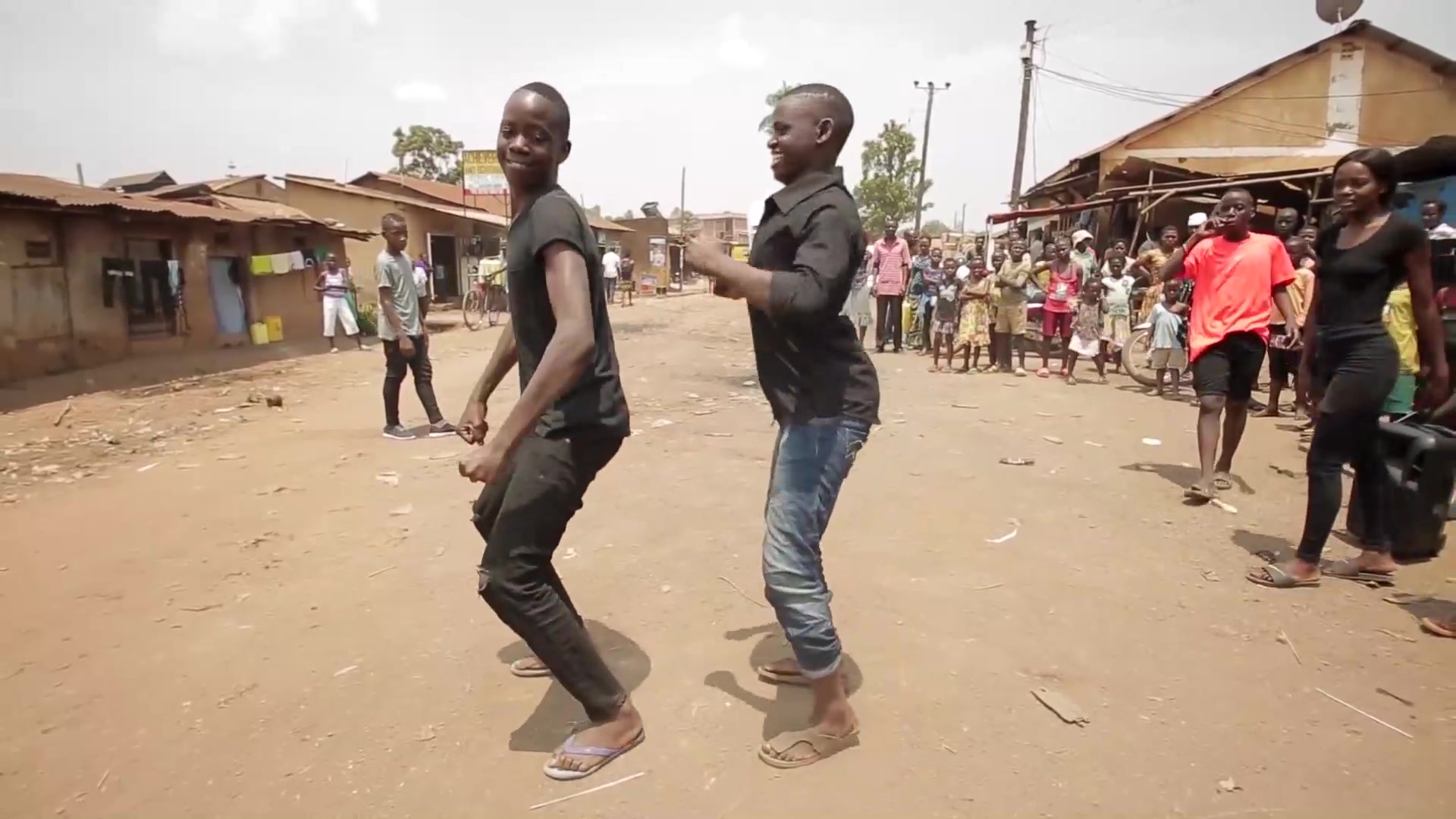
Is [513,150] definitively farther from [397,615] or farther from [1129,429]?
[1129,429]

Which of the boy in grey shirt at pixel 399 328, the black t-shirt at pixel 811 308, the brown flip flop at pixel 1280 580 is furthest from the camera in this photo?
the boy in grey shirt at pixel 399 328

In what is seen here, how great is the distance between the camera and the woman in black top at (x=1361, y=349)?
3324mm

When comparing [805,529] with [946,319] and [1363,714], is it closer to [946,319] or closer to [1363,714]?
[1363,714]

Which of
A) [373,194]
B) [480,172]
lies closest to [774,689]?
[373,194]

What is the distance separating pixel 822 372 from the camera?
224 cm

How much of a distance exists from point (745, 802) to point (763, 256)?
1491 millimetres

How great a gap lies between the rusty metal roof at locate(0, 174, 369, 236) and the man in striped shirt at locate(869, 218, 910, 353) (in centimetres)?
1065

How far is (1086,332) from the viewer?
31.2ft

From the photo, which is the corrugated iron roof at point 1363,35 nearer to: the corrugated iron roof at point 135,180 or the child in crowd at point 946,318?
the child in crowd at point 946,318

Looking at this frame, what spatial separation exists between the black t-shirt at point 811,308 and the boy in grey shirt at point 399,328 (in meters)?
4.87

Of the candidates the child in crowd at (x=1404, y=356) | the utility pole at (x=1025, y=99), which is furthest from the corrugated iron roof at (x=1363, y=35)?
the child in crowd at (x=1404, y=356)

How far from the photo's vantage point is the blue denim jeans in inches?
88.2

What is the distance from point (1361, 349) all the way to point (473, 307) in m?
19.5

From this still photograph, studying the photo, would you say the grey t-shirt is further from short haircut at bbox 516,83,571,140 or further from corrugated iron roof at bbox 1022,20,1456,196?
corrugated iron roof at bbox 1022,20,1456,196
